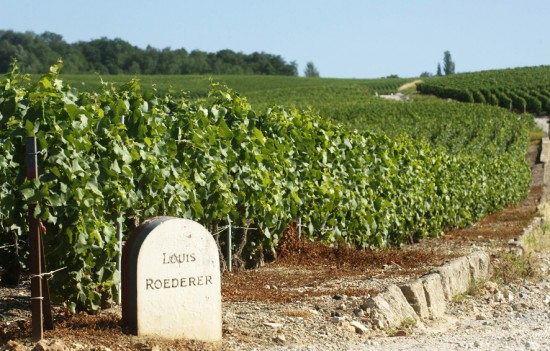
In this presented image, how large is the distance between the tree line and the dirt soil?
7611 cm

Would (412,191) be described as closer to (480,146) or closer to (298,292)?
(298,292)

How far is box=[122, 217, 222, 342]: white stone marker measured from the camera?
23.8ft

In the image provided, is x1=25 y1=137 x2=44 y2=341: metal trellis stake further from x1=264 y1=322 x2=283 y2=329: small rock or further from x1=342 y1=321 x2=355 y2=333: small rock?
x1=342 y1=321 x2=355 y2=333: small rock

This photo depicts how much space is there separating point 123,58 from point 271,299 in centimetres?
12285

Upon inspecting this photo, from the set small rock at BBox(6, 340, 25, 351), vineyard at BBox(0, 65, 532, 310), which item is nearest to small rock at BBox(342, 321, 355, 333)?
vineyard at BBox(0, 65, 532, 310)

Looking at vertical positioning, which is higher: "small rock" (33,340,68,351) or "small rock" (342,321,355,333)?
"small rock" (33,340,68,351)

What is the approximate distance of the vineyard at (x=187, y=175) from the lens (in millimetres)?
8461

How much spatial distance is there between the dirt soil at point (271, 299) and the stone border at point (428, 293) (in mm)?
336

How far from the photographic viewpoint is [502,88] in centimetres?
11144

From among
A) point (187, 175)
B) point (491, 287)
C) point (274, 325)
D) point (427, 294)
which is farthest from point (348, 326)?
point (491, 287)

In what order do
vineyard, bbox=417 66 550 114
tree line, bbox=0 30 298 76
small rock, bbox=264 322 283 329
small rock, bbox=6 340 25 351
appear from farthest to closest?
tree line, bbox=0 30 298 76
vineyard, bbox=417 66 550 114
small rock, bbox=264 322 283 329
small rock, bbox=6 340 25 351

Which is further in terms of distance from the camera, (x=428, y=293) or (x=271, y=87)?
(x=271, y=87)

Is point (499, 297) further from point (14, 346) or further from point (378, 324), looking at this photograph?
point (14, 346)

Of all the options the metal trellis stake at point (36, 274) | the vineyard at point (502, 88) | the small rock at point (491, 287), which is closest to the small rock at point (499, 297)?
the small rock at point (491, 287)
